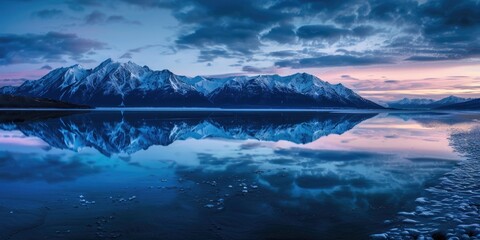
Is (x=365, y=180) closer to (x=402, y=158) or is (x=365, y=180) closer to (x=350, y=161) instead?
(x=350, y=161)

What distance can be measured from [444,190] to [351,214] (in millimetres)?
6121

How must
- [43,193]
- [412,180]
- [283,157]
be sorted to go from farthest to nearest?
[283,157]
[412,180]
[43,193]

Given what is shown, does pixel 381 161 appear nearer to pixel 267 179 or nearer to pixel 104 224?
pixel 267 179

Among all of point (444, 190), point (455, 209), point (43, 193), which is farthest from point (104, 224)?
point (444, 190)

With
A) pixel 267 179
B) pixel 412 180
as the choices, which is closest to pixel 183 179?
pixel 267 179

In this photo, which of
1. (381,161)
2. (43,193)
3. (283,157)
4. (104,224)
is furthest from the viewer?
(283,157)

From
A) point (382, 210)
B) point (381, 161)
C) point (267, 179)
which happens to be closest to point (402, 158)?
point (381, 161)

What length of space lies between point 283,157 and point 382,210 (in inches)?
537

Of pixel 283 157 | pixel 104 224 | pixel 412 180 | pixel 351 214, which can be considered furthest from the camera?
pixel 283 157

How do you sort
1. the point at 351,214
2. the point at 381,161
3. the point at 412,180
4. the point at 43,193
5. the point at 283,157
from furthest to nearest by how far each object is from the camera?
1. the point at 283,157
2. the point at 381,161
3. the point at 412,180
4. the point at 43,193
5. the point at 351,214

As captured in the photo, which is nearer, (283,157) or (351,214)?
(351,214)

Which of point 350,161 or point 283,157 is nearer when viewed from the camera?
point 350,161

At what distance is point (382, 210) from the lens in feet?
44.7

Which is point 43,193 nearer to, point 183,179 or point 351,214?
point 183,179
